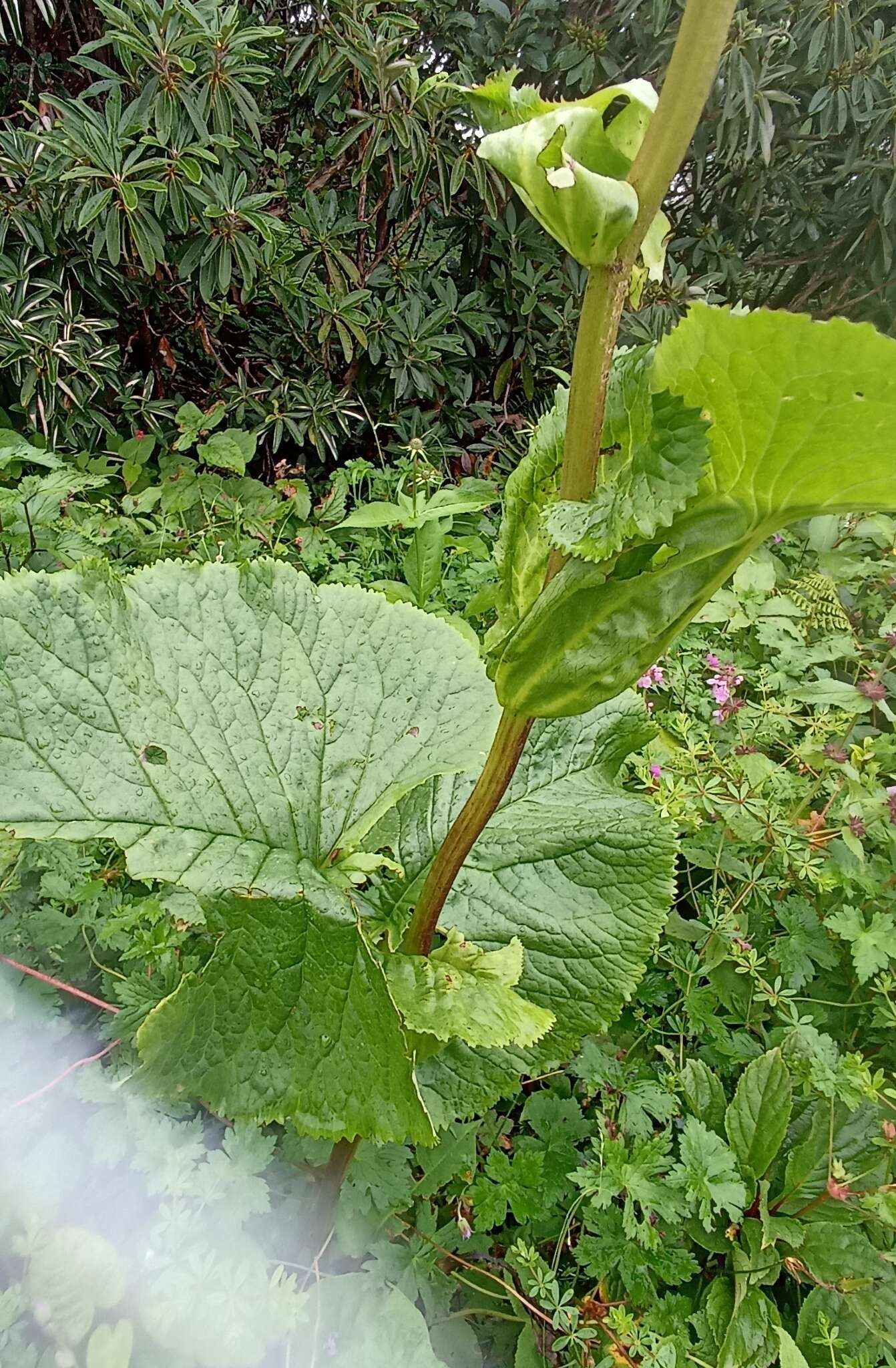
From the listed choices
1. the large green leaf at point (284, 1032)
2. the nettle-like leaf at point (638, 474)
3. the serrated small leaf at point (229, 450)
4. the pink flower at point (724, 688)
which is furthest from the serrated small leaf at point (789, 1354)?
the serrated small leaf at point (229, 450)

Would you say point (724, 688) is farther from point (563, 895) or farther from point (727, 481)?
point (727, 481)

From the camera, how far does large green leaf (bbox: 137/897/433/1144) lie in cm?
69

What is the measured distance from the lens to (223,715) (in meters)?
0.80

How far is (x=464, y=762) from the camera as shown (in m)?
0.84

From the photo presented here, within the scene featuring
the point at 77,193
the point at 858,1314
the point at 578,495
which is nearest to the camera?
the point at 578,495

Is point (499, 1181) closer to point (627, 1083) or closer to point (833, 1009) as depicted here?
point (627, 1083)

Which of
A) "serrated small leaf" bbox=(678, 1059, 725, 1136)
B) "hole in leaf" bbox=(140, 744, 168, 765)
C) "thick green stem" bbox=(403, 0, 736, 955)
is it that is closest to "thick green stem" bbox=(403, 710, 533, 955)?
"thick green stem" bbox=(403, 0, 736, 955)

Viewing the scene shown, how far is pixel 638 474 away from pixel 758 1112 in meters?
0.95

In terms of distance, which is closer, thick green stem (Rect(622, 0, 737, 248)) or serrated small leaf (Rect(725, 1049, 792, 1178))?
thick green stem (Rect(622, 0, 737, 248))

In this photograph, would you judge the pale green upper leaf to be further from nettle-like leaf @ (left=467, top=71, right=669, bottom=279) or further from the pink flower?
the pink flower

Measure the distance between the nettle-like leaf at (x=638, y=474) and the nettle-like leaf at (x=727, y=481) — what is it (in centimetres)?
1

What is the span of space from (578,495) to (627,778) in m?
1.00

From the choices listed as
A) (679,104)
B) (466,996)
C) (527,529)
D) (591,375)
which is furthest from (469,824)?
(679,104)

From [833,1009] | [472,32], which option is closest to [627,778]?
[833,1009]
